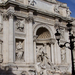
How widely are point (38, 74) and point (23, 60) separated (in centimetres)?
208

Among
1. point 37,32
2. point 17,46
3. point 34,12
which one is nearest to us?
point 17,46

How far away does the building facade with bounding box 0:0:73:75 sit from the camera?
1628cm

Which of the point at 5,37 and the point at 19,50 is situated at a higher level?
the point at 5,37

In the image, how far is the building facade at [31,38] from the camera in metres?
16.3

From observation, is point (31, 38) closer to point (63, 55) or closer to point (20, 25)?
point (20, 25)

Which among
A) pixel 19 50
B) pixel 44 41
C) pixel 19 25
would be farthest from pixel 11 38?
pixel 44 41

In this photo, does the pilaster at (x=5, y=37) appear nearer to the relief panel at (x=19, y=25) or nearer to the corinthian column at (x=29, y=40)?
the relief panel at (x=19, y=25)

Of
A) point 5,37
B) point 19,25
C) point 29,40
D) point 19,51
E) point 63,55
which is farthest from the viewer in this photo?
point 63,55

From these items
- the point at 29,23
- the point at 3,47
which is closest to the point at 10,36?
the point at 3,47

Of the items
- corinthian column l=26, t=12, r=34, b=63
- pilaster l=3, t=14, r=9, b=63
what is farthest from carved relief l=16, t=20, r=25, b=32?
pilaster l=3, t=14, r=9, b=63

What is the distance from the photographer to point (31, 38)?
1752cm

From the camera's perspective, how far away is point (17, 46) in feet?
55.6

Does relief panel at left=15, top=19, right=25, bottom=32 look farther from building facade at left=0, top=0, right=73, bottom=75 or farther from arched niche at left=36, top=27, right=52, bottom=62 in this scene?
arched niche at left=36, top=27, right=52, bottom=62

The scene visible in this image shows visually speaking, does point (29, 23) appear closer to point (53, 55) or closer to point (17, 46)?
point (17, 46)
